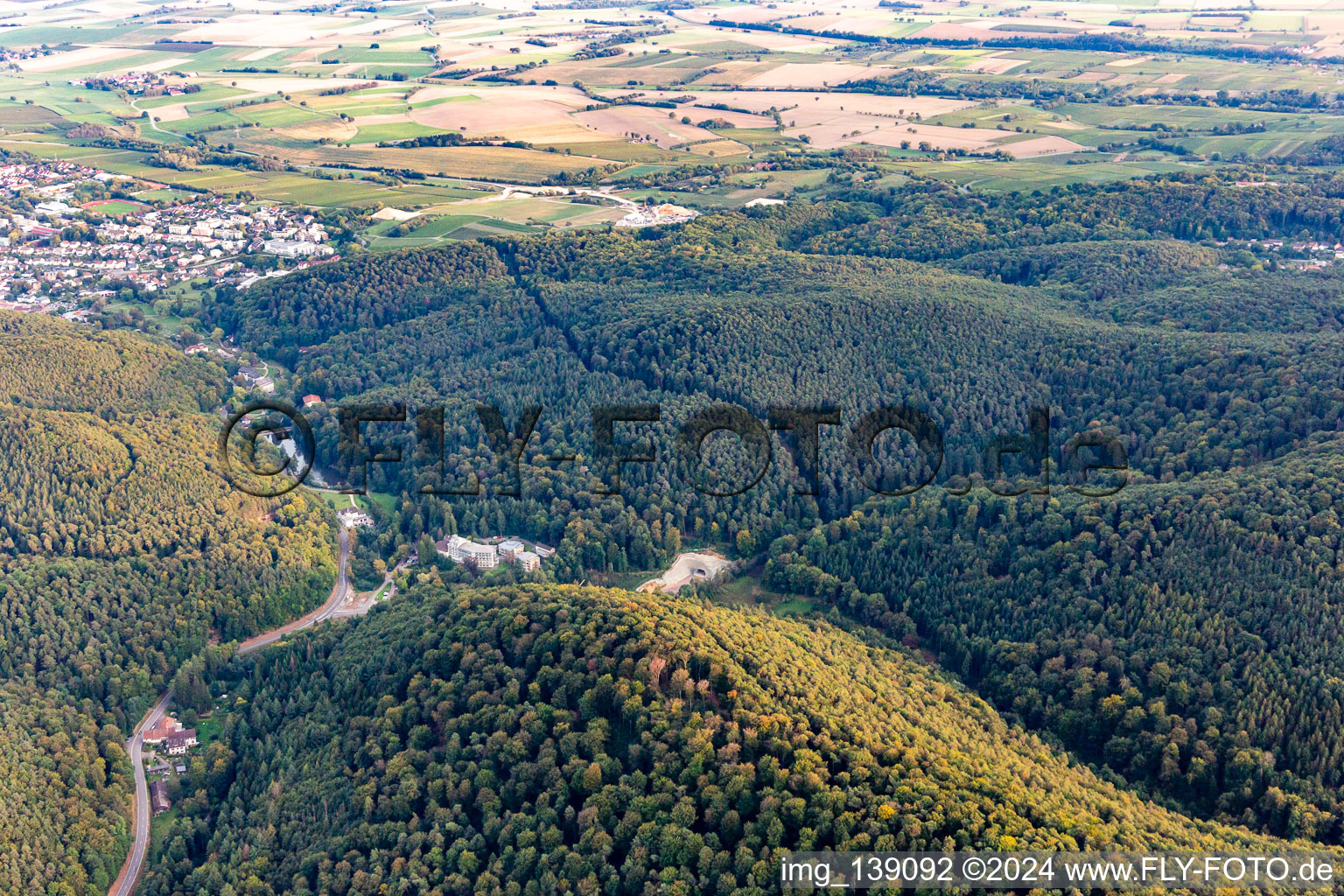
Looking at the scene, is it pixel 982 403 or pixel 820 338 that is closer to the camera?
pixel 982 403

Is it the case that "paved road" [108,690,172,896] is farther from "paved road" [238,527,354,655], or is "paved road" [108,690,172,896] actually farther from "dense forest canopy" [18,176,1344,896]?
"paved road" [238,527,354,655]

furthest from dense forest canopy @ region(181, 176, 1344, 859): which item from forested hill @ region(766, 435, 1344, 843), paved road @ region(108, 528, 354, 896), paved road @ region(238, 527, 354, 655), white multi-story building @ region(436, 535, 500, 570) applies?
paved road @ region(108, 528, 354, 896)

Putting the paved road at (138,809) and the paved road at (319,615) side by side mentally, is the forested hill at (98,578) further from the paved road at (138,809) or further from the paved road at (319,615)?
the paved road at (319,615)

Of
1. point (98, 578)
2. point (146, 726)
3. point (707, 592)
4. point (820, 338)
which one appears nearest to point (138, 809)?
point (146, 726)

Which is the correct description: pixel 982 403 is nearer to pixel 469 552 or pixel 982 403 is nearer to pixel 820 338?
pixel 820 338

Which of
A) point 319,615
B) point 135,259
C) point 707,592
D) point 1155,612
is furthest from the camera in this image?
point 135,259

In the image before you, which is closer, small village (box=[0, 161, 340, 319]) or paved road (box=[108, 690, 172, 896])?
paved road (box=[108, 690, 172, 896])

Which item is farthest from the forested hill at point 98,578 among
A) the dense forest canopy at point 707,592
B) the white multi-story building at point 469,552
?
the white multi-story building at point 469,552
